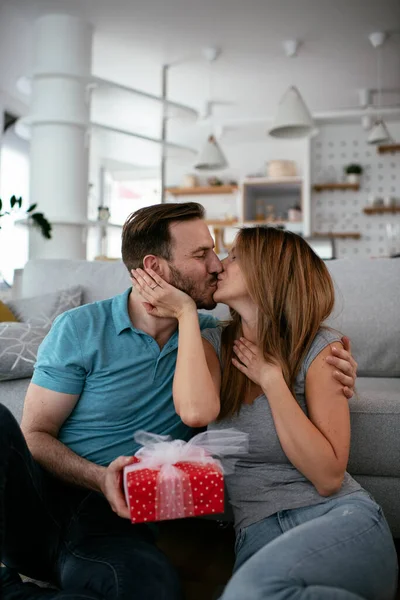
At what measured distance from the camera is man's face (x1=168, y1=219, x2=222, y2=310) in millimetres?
1571

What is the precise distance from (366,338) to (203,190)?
635 centimetres

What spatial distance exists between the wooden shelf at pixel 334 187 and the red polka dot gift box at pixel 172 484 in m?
7.00

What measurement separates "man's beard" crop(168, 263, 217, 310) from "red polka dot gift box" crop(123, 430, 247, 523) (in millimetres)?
461

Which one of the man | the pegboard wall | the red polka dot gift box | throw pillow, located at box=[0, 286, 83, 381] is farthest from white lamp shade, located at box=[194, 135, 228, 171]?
the red polka dot gift box

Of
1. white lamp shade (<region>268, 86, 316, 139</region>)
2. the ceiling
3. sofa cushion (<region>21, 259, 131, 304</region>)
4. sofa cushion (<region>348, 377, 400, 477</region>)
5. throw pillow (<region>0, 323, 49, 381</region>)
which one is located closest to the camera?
sofa cushion (<region>348, 377, 400, 477</region>)

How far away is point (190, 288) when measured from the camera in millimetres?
1577

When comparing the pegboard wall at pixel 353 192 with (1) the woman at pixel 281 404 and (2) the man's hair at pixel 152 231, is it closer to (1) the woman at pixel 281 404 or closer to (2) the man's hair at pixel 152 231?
(2) the man's hair at pixel 152 231

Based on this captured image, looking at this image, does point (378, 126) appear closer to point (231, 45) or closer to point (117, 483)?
point (231, 45)

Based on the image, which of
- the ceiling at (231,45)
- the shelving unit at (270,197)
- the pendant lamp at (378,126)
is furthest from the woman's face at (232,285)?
the shelving unit at (270,197)

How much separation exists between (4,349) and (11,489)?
0.95 m

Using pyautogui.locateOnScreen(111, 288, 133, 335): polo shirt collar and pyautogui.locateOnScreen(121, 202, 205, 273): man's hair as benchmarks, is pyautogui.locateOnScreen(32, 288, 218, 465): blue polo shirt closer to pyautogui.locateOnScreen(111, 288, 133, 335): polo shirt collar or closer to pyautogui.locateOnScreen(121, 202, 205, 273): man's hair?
pyautogui.locateOnScreen(111, 288, 133, 335): polo shirt collar

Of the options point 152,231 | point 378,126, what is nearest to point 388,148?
point 378,126

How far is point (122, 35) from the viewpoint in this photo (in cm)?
557

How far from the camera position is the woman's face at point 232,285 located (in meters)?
1.45
